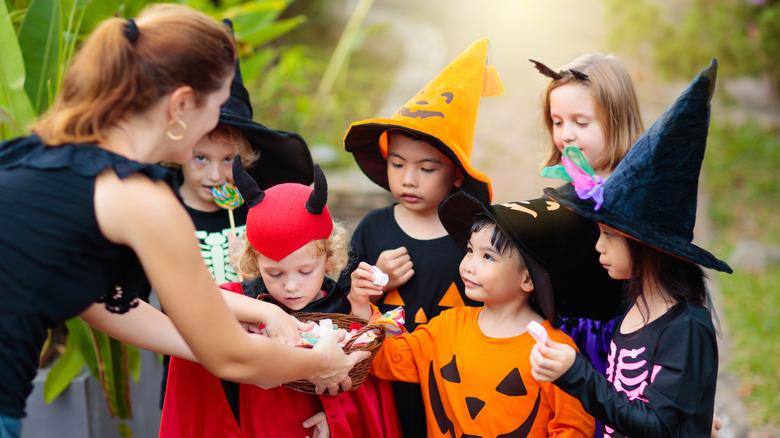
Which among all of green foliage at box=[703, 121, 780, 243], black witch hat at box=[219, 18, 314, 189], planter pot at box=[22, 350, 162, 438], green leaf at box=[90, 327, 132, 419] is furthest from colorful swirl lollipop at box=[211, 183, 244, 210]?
green foliage at box=[703, 121, 780, 243]

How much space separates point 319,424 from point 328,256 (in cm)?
57

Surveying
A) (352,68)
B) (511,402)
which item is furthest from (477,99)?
(352,68)

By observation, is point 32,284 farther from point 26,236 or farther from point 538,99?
point 538,99

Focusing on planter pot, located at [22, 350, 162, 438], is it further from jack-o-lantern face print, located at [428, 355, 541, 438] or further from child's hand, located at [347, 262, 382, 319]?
jack-o-lantern face print, located at [428, 355, 541, 438]

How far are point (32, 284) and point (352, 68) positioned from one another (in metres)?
9.79

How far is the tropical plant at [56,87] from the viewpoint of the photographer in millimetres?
2895

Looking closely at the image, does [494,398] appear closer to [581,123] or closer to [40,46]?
[581,123]

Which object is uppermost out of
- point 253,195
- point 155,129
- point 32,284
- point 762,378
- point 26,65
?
point 762,378

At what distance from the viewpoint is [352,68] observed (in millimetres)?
10945

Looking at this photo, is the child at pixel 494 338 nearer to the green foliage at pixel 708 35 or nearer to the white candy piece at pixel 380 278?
the white candy piece at pixel 380 278

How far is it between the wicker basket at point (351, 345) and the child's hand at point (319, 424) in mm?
148

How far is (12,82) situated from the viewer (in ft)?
9.46

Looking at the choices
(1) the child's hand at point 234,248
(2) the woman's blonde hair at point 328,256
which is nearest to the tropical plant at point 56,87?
(1) the child's hand at point 234,248

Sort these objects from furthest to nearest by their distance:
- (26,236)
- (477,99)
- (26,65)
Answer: (26,65) < (477,99) < (26,236)
